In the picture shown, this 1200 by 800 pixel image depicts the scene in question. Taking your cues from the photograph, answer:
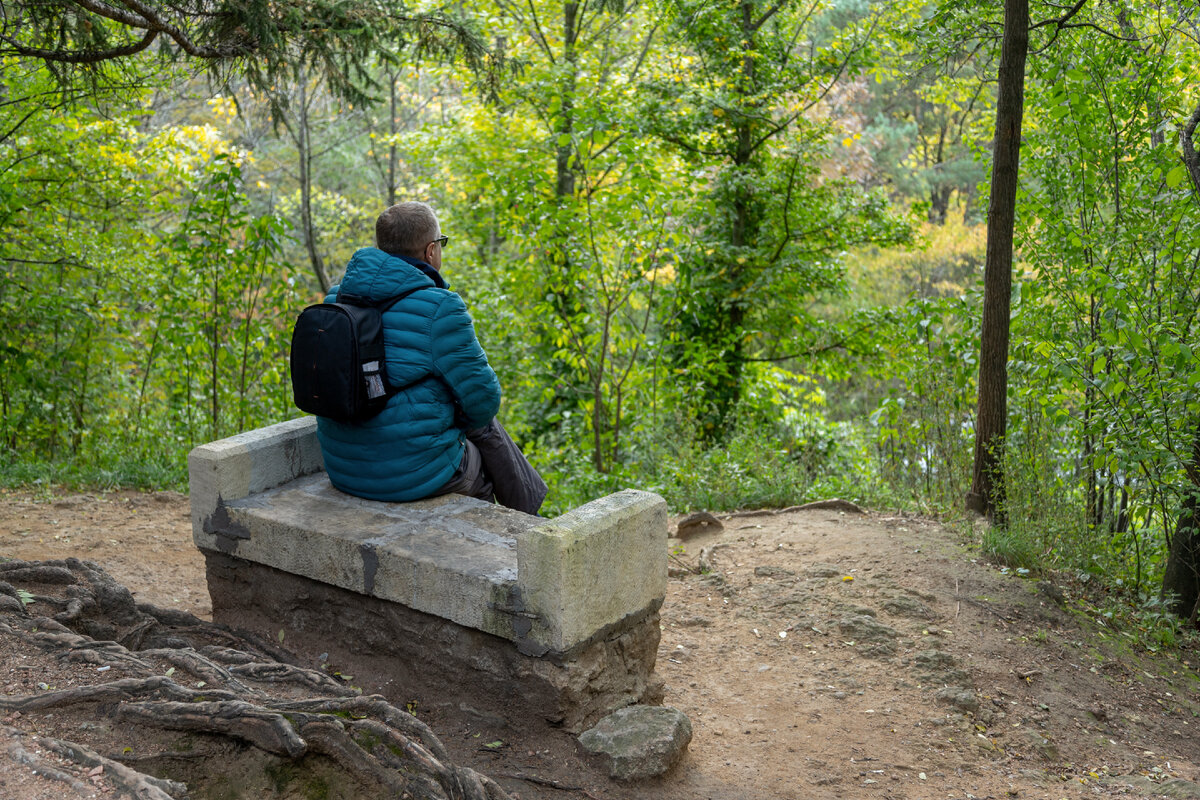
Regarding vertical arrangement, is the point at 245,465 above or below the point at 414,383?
below

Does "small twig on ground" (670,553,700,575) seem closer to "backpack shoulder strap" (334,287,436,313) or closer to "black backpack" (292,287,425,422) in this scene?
"black backpack" (292,287,425,422)

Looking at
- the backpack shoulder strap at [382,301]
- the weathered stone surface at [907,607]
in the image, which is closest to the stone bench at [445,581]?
the backpack shoulder strap at [382,301]

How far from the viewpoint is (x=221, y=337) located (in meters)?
8.00

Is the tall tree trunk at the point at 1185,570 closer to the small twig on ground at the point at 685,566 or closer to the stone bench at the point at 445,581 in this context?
the small twig on ground at the point at 685,566

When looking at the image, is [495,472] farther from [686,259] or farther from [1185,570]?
[686,259]

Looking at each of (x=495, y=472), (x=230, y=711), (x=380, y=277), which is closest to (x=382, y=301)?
(x=380, y=277)

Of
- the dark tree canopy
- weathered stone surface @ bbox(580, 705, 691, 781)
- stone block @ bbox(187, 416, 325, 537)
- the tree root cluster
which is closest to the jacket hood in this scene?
stone block @ bbox(187, 416, 325, 537)

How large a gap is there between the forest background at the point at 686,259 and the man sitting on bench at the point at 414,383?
2078 millimetres

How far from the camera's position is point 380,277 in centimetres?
372

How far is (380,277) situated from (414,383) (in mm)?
438

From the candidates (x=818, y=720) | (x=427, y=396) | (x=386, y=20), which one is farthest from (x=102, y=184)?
(x=818, y=720)

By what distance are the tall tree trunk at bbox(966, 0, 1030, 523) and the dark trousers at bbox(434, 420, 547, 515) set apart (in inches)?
122

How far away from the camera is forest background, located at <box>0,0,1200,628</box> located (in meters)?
5.25

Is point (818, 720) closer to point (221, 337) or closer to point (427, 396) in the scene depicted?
point (427, 396)
